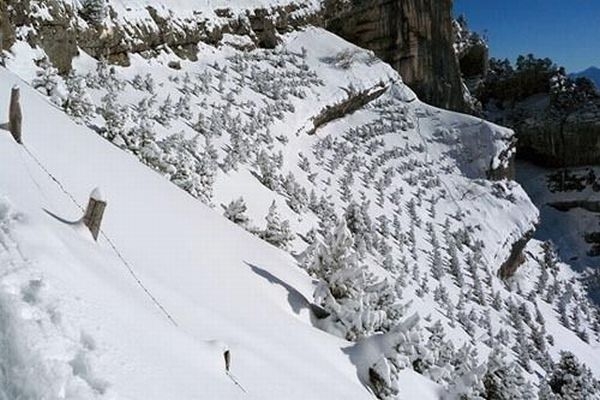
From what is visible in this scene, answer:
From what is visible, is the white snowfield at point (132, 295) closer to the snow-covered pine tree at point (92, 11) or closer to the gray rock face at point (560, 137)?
the snow-covered pine tree at point (92, 11)

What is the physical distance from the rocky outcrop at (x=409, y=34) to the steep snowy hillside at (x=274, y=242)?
5.50 m

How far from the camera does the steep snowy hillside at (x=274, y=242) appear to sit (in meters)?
5.71

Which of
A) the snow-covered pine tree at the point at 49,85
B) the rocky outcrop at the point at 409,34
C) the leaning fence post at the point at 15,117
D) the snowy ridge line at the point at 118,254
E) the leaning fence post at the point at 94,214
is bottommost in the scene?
the snow-covered pine tree at the point at 49,85

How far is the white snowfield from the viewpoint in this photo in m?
4.61

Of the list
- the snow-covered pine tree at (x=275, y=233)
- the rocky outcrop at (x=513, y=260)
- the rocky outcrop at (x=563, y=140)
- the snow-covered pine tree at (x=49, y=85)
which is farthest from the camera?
the rocky outcrop at (x=563, y=140)

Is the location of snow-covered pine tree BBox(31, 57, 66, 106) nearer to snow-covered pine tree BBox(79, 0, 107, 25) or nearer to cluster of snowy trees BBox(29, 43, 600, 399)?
cluster of snowy trees BBox(29, 43, 600, 399)

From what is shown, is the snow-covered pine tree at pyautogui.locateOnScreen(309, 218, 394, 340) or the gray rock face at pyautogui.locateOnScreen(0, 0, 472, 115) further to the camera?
the gray rock face at pyautogui.locateOnScreen(0, 0, 472, 115)

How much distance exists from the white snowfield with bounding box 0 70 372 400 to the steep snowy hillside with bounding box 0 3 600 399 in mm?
33

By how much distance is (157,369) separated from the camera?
5301 mm

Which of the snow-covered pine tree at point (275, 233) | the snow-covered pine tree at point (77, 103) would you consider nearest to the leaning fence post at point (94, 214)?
the snow-covered pine tree at point (275, 233)

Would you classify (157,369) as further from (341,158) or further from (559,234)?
(559,234)

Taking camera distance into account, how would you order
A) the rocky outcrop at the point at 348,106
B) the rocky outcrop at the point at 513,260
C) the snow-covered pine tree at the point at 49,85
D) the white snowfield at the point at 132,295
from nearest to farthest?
1. the white snowfield at the point at 132,295
2. the snow-covered pine tree at the point at 49,85
3. the rocky outcrop at the point at 513,260
4. the rocky outcrop at the point at 348,106

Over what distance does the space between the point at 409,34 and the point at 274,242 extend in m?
43.6

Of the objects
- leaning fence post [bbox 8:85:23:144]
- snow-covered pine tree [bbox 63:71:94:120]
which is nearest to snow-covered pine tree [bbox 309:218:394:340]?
leaning fence post [bbox 8:85:23:144]
